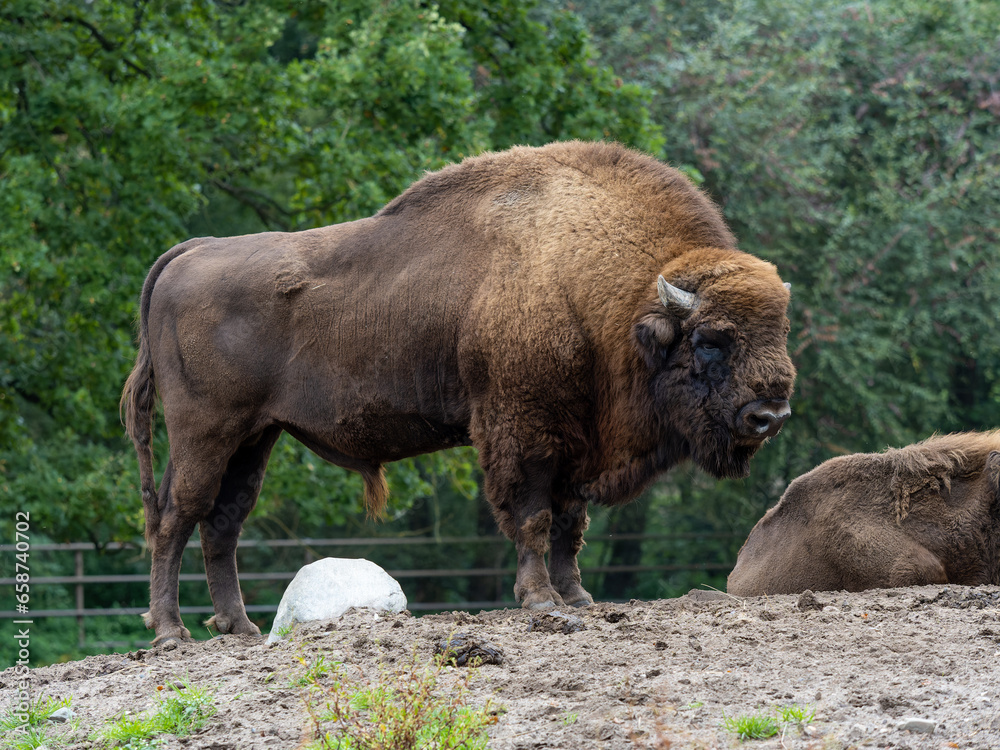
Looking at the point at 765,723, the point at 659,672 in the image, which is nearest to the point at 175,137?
the point at 659,672

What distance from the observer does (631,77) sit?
14781 mm

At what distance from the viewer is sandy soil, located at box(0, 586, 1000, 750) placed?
140 inches

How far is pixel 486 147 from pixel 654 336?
6419mm

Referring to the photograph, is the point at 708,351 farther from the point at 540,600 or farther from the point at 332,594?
the point at 332,594

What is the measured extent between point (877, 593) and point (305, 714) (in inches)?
122

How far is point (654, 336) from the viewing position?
5.47 meters

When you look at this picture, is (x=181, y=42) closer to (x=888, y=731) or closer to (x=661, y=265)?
(x=661, y=265)

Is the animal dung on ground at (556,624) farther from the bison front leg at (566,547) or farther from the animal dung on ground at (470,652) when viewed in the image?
the bison front leg at (566,547)

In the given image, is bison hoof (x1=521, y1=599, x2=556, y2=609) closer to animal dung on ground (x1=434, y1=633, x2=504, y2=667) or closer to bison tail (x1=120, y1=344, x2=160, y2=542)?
animal dung on ground (x1=434, y1=633, x2=504, y2=667)

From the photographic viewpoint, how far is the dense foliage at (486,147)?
441 inches

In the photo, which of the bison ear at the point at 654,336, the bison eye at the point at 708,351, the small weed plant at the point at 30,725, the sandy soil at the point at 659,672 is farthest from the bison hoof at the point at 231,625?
the bison eye at the point at 708,351

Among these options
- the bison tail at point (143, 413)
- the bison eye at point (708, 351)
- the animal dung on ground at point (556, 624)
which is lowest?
the animal dung on ground at point (556, 624)

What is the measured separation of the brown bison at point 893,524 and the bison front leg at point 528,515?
5.31 ft

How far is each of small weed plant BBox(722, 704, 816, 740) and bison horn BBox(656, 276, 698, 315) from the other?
233 centimetres
